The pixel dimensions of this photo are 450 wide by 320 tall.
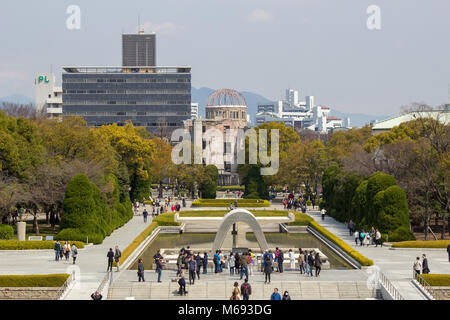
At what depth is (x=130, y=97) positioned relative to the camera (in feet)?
570

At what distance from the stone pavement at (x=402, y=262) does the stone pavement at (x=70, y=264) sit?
14904mm

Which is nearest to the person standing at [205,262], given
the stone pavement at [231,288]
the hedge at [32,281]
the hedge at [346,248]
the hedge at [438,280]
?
the stone pavement at [231,288]

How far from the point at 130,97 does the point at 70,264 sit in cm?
13422

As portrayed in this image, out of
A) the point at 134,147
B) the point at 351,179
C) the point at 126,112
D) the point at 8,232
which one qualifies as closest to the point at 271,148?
the point at 134,147

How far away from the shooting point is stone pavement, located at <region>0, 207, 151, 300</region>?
114ft

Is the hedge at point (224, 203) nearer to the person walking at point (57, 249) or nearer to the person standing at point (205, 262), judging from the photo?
the person walking at point (57, 249)

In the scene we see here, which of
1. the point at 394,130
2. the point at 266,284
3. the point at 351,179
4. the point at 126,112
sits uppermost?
the point at 126,112

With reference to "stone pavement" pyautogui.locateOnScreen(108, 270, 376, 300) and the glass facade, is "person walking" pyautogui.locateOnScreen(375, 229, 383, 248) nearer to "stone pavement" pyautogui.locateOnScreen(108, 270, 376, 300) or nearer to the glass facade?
"stone pavement" pyautogui.locateOnScreen(108, 270, 376, 300)

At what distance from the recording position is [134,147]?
8156 cm

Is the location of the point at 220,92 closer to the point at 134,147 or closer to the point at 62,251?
the point at 134,147

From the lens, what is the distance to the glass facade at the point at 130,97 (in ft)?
563

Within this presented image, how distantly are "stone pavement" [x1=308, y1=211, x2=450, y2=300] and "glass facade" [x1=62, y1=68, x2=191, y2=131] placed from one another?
122 m

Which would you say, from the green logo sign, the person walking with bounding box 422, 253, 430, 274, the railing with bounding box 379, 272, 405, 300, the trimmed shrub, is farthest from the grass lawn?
the green logo sign

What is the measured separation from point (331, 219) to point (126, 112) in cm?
10845
